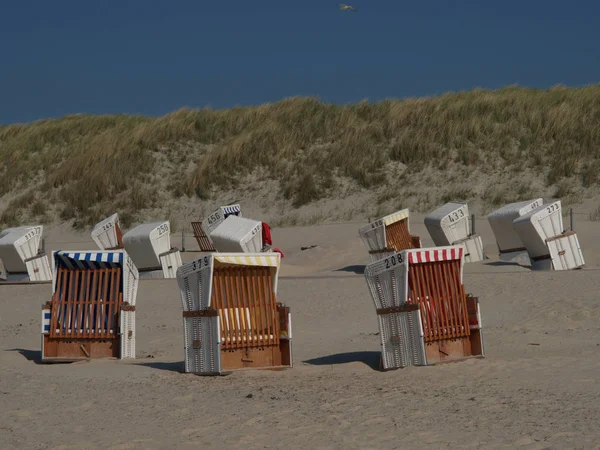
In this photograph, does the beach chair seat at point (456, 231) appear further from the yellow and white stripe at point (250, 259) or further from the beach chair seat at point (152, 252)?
the yellow and white stripe at point (250, 259)

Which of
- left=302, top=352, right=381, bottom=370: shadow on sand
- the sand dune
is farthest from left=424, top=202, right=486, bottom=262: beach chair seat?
left=302, top=352, right=381, bottom=370: shadow on sand

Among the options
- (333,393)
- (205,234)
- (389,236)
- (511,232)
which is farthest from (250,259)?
(205,234)

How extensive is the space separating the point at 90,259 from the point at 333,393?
12.8 ft

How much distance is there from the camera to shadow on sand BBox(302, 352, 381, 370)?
36.6 feet

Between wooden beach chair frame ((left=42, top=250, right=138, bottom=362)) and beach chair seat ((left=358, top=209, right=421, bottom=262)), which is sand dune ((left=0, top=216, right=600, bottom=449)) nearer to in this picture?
wooden beach chair frame ((left=42, top=250, right=138, bottom=362))

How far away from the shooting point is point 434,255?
10.6 m

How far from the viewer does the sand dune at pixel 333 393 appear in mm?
7340

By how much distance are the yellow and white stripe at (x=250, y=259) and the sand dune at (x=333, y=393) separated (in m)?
1.14

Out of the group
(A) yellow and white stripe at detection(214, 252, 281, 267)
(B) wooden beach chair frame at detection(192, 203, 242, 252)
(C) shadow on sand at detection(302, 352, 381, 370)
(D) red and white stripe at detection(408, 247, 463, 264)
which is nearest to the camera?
(A) yellow and white stripe at detection(214, 252, 281, 267)

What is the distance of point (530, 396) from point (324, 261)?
15970 millimetres

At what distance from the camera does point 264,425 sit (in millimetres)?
7824

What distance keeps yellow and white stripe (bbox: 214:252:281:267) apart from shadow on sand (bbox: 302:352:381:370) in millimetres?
1347

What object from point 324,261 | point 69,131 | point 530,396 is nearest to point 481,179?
point 324,261

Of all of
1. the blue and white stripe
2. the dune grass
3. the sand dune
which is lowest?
the sand dune
